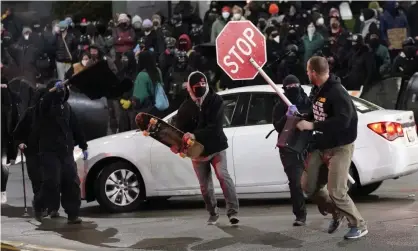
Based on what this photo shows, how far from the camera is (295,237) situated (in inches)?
373

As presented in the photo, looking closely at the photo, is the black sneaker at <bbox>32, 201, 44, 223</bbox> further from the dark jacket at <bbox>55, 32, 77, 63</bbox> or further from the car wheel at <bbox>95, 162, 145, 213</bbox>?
the dark jacket at <bbox>55, 32, 77, 63</bbox>


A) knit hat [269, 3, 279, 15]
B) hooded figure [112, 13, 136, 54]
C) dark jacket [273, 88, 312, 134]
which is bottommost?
dark jacket [273, 88, 312, 134]

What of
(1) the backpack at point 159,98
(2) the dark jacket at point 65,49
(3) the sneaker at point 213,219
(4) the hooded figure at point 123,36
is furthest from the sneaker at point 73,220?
(2) the dark jacket at point 65,49

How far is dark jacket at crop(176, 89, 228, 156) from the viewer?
10188mm

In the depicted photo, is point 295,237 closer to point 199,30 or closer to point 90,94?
point 90,94

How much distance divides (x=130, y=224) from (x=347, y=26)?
1180 cm

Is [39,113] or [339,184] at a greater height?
[39,113]

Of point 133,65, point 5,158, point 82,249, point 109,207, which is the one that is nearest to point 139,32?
point 133,65

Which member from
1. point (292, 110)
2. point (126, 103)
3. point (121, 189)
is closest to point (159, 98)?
point (126, 103)

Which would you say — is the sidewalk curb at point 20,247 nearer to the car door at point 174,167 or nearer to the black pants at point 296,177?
the car door at point 174,167

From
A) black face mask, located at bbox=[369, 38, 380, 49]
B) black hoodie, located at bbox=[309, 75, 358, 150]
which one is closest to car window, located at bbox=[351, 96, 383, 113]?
black hoodie, located at bbox=[309, 75, 358, 150]

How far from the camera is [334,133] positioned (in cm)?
887

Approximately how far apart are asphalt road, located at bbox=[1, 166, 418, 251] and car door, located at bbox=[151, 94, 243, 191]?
0.36m

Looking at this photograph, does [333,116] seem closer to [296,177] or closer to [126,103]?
[296,177]
